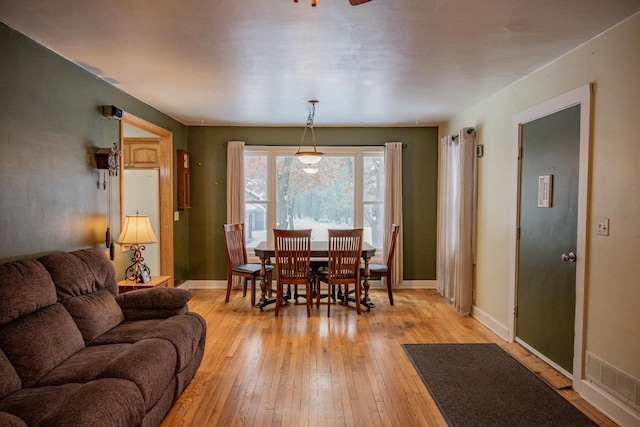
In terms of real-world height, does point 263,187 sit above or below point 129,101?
below

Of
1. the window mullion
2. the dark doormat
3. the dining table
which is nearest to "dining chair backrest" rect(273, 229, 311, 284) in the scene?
the dining table

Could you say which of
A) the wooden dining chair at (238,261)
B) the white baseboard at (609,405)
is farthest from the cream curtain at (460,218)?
the wooden dining chair at (238,261)

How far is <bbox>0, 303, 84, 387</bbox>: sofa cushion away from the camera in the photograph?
7.11 ft

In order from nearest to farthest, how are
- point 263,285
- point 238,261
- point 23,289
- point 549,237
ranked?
point 23,289
point 549,237
point 263,285
point 238,261

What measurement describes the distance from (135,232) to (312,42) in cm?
239

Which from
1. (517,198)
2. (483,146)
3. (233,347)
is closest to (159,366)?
(233,347)

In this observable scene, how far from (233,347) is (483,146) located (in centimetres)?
349

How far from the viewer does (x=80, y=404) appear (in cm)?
178

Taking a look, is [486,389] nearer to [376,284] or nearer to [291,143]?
[376,284]

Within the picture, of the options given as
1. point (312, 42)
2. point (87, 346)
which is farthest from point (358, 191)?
point (87, 346)

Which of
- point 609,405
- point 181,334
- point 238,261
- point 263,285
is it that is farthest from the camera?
point 238,261

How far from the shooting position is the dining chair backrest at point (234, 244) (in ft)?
17.4

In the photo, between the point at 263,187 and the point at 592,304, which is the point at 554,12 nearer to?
the point at 592,304

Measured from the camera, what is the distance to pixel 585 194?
2898 millimetres
